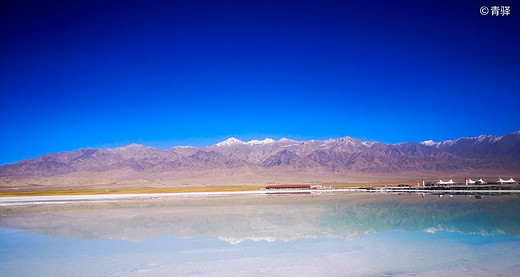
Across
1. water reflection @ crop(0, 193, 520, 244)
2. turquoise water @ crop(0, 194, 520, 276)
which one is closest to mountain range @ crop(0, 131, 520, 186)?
water reflection @ crop(0, 193, 520, 244)

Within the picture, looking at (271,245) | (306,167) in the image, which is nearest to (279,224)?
(271,245)

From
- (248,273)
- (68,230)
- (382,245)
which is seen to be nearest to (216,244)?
(248,273)

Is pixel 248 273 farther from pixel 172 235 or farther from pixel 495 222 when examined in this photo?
pixel 495 222

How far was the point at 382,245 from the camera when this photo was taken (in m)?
13.5

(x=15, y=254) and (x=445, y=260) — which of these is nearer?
(x=445, y=260)

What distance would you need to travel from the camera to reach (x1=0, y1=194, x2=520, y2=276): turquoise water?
10.5m

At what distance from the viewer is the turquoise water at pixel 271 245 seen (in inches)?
414

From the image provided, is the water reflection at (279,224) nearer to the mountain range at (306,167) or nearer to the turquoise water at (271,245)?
the turquoise water at (271,245)

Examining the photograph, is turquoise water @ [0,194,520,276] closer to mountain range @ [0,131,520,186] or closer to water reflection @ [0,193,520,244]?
water reflection @ [0,193,520,244]

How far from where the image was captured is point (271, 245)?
1379 centimetres

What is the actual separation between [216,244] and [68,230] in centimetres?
898

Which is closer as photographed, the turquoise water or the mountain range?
the turquoise water

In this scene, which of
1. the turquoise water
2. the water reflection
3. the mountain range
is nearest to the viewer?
the turquoise water

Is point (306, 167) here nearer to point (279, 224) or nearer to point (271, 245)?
point (279, 224)
